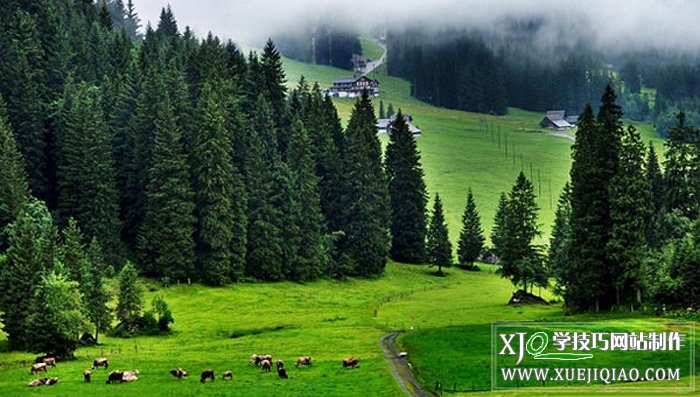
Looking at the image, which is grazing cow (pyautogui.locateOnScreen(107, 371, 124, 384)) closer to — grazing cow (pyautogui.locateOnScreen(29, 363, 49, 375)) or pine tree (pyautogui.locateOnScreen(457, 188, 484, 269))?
grazing cow (pyautogui.locateOnScreen(29, 363, 49, 375))

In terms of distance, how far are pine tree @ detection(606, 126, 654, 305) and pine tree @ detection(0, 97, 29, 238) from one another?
63977 millimetres

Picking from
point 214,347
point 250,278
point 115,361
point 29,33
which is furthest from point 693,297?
point 29,33

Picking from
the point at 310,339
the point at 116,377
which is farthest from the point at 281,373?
the point at 310,339

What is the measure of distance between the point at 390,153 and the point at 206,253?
54.0 m

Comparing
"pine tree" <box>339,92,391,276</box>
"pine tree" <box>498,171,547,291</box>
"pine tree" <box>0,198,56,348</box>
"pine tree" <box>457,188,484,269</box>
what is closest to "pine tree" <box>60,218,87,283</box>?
"pine tree" <box>0,198,56,348</box>

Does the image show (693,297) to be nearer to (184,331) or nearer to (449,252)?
(184,331)

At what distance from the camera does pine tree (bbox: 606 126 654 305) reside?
8506 centimetres

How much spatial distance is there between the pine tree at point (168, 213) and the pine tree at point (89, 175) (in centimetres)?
424

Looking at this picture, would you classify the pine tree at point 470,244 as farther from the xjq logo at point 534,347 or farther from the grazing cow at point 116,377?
the grazing cow at point 116,377

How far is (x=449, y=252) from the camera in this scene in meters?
145

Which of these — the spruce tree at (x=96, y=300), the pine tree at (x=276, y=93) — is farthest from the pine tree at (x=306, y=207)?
the spruce tree at (x=96, y=300)

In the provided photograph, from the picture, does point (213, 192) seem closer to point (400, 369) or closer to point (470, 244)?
point (470, 244)

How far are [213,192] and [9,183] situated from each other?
26.1m

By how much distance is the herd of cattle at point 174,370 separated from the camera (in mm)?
58719
